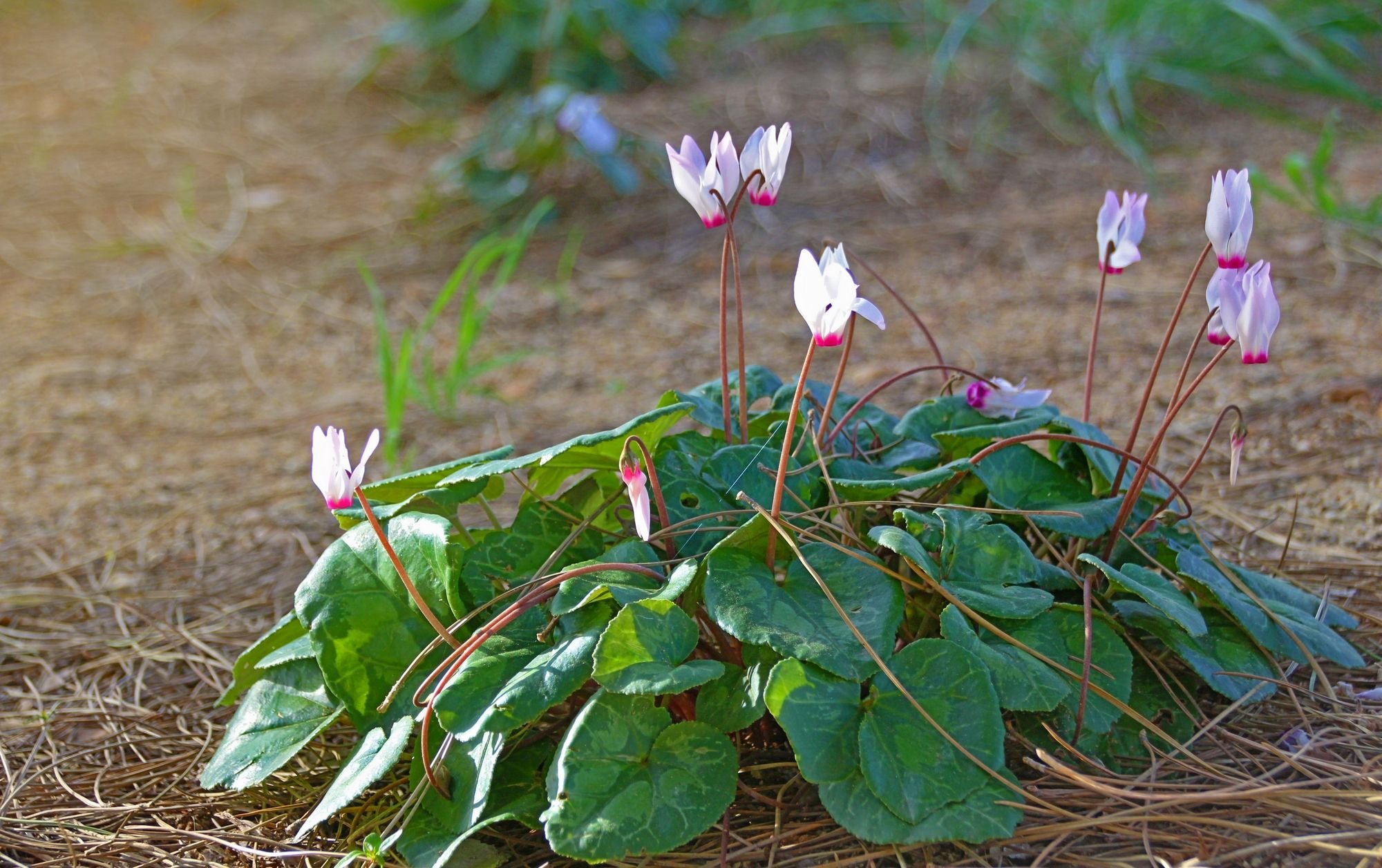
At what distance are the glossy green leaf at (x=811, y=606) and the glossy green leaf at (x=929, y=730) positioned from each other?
0.04 meters

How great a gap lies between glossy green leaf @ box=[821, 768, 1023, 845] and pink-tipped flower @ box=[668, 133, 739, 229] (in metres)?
0.61

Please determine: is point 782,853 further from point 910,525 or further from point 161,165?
point 161,165

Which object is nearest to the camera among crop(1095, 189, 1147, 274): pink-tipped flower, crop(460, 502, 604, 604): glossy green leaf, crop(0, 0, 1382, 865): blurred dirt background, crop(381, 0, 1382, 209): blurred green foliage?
crop(460, 502, 604, 604): glossy green leaf

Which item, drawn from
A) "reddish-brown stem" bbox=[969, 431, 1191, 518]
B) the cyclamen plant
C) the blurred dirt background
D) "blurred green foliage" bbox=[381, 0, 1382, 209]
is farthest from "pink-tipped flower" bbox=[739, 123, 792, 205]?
"blurred green foliage" bbox=[381, 0, 1382, 209]

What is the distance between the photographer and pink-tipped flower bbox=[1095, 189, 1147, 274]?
157 cm

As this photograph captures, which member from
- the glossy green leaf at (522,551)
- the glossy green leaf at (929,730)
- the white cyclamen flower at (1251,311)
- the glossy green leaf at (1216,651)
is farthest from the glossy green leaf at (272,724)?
the white cyclamen flower at (1251,311)

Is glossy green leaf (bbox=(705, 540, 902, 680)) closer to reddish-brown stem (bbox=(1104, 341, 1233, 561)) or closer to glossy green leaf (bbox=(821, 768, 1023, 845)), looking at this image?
glossy green leaf (bbox=(821, 768, 1023, 845))

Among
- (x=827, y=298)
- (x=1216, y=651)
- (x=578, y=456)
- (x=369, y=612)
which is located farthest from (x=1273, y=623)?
(x=369, y=612)

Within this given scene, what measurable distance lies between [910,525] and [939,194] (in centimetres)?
262

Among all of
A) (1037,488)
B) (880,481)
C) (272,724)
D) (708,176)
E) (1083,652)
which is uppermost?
(708,176)

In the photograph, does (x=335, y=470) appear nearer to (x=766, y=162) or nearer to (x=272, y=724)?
(x=272, y=724)

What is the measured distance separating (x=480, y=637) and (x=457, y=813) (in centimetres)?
19

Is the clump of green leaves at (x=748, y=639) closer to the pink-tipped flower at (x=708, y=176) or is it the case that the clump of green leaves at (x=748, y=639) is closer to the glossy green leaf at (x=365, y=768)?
the glossy green leaf at (x=365, y=768)

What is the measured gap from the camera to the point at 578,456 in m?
1.45
